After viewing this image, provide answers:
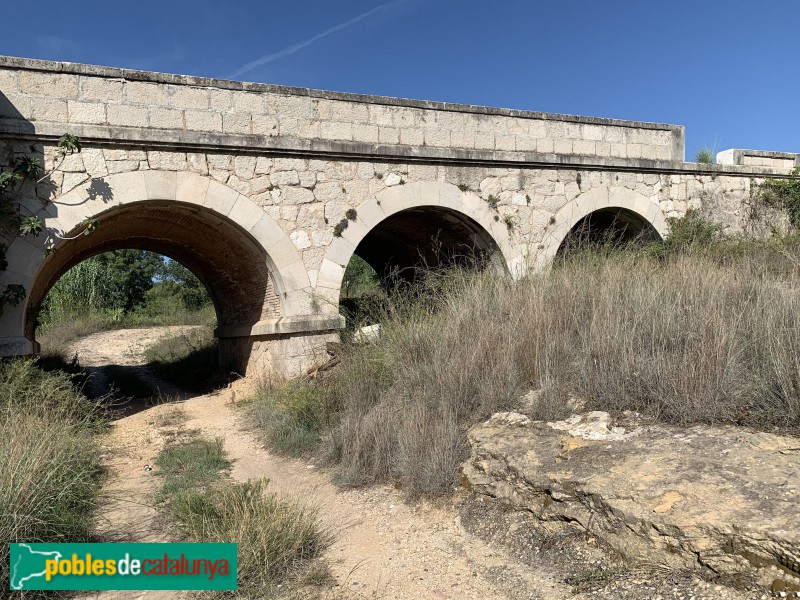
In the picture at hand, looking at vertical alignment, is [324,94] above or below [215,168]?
above

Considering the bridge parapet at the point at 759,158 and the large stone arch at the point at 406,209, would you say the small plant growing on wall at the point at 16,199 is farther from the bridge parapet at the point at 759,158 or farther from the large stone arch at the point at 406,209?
the bridge parapet at the point at 759,158

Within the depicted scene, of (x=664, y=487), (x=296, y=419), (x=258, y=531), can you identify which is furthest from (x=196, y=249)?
(x=664, y=487)

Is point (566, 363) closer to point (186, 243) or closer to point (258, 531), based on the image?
point (258, 531)

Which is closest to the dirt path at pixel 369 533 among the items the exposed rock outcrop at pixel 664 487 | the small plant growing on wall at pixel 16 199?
the exposed rock outcrop at pixel 664 487

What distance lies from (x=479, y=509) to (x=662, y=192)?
29.7ft

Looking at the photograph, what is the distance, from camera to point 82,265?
21.5 meters

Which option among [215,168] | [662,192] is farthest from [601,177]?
[215,168]

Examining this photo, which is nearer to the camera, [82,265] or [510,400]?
[510,400]

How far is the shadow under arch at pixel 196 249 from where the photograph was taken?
7.93 meters

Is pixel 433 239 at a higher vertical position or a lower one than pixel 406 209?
lower

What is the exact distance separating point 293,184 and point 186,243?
2759mm

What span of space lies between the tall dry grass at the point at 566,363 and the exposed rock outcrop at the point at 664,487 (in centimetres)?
28

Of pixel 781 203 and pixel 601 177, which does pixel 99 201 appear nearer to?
pixel 601 177

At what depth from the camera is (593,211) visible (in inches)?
416
